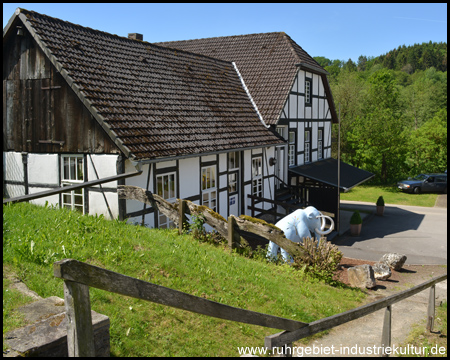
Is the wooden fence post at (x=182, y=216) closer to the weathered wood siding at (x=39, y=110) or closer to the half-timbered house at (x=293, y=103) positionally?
the weathered wood siding at (x=39, y=110)

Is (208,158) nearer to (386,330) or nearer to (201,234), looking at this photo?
(201,234)

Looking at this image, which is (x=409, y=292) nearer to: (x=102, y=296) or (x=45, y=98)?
(x=102, y=296)

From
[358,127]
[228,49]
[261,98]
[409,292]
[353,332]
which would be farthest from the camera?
[358,127]

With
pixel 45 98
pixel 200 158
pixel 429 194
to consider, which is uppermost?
pixel 45 98

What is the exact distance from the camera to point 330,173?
22.4 m

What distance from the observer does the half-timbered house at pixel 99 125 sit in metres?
11.3

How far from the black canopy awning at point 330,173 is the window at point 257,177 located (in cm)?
333

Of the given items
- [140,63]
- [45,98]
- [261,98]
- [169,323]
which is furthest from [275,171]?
[169,323]

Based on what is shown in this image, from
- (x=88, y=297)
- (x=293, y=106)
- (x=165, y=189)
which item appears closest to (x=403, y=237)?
(x=293, y=106)

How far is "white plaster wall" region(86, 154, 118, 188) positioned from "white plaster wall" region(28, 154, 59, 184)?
4.11 ft

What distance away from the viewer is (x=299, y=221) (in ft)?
39.5

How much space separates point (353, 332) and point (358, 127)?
101 ft

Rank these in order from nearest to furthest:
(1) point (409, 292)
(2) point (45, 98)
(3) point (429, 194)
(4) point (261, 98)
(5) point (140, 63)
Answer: (1) point (409, 292) → (2) point (45, 98) → (5) point (140, 63) → (4) point (261, 98) → (3) point (429, 194)

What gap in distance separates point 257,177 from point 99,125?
7.90 metres
